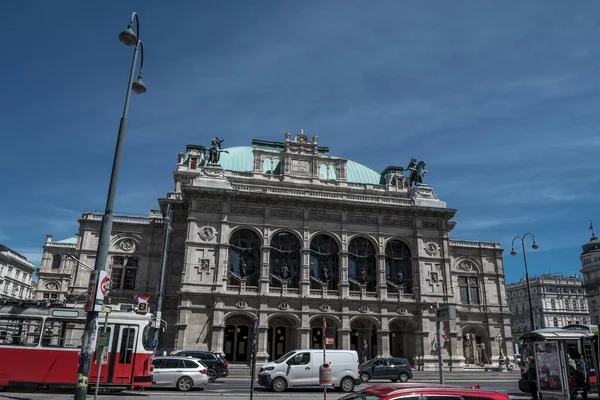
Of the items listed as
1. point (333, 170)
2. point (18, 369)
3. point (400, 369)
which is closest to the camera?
point (18, 369)

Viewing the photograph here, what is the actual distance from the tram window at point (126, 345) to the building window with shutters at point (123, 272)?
91.8ft

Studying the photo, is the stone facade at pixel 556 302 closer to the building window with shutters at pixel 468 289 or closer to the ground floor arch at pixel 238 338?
the building window with shutters at pixel 468 289

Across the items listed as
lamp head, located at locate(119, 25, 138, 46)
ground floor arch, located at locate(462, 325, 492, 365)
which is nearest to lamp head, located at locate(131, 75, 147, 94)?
lamp head, located at locate(119, 25, 138, 46)

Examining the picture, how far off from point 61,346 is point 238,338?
25368 mm

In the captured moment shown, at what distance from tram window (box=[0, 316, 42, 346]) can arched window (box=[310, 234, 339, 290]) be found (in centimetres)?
2867

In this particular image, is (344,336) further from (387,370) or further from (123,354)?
(123,354)

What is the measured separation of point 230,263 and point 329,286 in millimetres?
9987

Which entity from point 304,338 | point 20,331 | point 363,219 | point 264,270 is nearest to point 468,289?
point 363,219

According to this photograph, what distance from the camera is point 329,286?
44.9 meters

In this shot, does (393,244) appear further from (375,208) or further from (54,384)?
(54,384)

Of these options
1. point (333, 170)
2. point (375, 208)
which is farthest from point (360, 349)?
point (333, 170)

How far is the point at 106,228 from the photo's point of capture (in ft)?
38.2

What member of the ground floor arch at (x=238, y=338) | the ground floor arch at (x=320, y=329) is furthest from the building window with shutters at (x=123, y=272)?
the ground floor arch at (x=320, y=329)

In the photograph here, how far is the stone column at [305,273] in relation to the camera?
4340 centimetres
